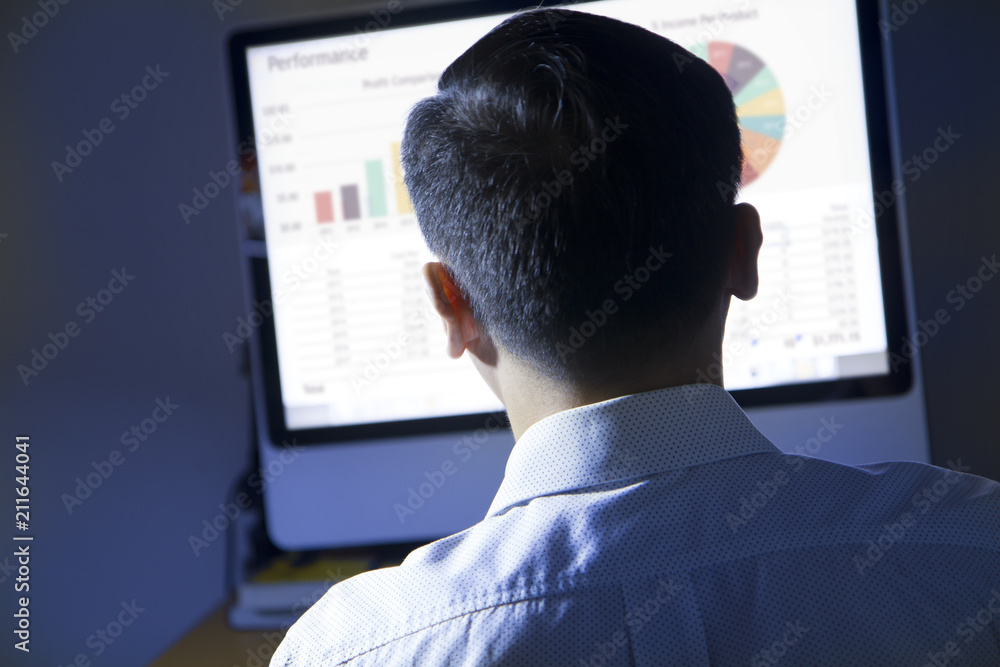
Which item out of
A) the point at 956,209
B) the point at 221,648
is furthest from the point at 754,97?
the point at 221,648

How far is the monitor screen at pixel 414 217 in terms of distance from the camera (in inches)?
34.9

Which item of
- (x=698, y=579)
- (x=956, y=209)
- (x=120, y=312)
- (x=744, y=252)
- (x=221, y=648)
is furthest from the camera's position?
(x=120, y=312)

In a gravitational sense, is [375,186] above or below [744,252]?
above

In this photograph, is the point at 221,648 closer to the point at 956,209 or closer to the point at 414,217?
the point at 414,217

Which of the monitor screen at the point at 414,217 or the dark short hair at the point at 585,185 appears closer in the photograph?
the dark short hair at the point at 585,185

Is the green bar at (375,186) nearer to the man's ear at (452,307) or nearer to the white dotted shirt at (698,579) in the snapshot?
the man's ear at (452,307)

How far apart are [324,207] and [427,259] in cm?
15

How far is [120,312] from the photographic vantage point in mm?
1189

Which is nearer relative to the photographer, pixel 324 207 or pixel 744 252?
pixel 744 252

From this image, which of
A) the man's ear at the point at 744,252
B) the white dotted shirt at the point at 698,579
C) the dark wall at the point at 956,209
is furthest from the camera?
the dark wall at the point at 956,209

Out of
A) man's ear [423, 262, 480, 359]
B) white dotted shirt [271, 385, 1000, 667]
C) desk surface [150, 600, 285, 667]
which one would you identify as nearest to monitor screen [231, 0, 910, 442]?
desk surface [150, 600, 285, 667]

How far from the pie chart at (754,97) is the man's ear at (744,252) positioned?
39 centimetres

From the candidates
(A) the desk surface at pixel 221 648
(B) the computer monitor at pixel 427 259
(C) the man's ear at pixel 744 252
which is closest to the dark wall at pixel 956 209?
(B) the computer monitor at pixel 427 259

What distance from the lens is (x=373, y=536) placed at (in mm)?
963
